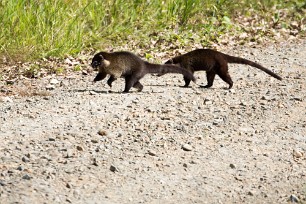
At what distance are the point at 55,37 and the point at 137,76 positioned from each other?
1.93 metres

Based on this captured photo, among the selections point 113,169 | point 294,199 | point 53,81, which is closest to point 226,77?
point 53,81

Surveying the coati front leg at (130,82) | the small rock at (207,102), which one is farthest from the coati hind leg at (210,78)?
the coati front leg at (130,82)

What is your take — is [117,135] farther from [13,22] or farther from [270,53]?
[270,53]

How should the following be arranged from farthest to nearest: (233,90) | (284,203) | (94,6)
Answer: (94,6)
(233,90)
(284,203)

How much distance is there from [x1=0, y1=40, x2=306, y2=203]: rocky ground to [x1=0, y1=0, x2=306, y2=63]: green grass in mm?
793

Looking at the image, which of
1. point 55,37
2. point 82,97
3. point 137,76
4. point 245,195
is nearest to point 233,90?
point 137,76

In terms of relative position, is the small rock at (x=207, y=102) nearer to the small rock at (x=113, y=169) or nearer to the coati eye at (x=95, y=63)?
the coati eye at (x=95, y=63)

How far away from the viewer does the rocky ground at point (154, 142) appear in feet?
21.2

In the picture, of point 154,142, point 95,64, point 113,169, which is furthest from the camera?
point 95,64

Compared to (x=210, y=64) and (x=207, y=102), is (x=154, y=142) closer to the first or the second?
(x=207, y=102)

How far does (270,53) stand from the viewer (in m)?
12.0

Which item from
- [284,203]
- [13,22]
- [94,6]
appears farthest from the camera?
[94,6]

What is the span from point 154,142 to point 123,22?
15.7 ft

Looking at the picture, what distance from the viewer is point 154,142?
7.65 meters
